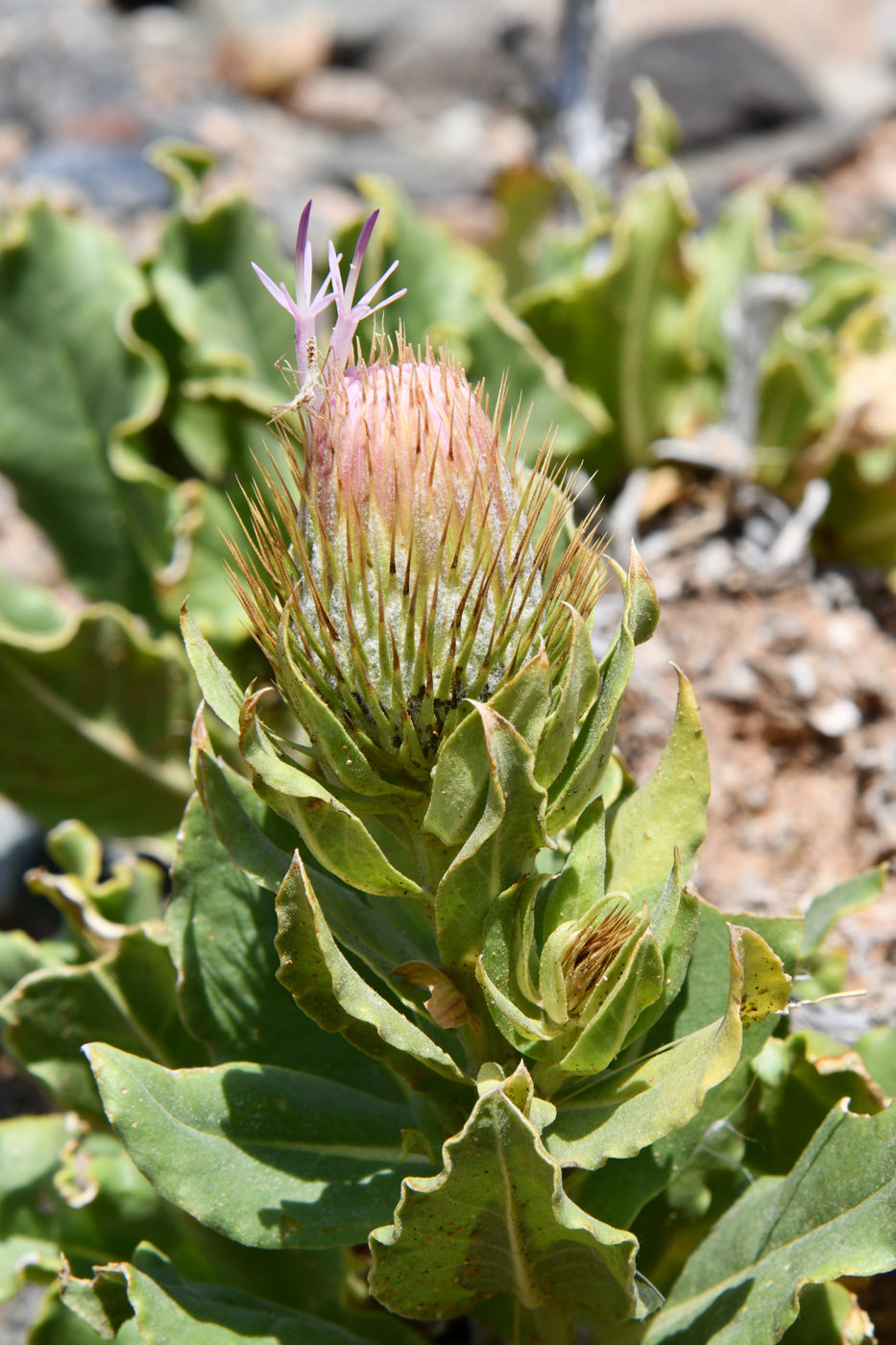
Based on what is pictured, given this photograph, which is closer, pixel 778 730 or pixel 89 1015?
pixel 89 1015

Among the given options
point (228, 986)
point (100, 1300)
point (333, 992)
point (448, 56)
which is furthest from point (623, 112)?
point (100, 1300)

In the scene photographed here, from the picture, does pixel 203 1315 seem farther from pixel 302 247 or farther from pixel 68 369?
pixel 68 369

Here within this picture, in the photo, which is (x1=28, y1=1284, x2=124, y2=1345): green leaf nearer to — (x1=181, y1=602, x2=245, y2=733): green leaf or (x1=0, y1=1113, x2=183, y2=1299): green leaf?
(x1=0, y1=1113, x2=183, y2=1299): green leaf

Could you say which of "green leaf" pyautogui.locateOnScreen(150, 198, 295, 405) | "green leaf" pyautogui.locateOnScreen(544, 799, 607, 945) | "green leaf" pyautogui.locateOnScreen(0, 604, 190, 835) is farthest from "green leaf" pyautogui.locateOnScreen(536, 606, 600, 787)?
"green leaf" pyautogui.locateOnScreen(150, 198, 295, 405)

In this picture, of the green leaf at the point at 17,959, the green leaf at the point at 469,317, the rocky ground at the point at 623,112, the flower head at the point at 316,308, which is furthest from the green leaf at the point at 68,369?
the flower head at the point at 316,308

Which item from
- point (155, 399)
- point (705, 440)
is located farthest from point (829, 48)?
point (155, 399)
